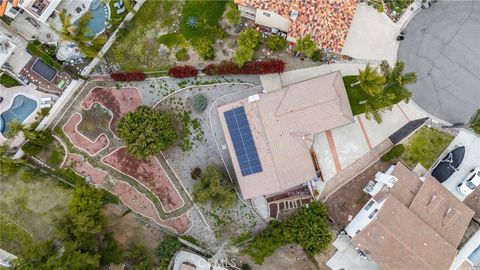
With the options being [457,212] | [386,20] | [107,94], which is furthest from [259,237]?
[386,20]

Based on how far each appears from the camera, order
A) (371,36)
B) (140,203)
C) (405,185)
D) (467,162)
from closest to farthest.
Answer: (405,185)
(467,162)
(371,36)
(140,203)

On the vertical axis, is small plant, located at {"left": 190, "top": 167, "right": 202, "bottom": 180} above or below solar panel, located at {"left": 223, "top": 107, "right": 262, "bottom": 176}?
below

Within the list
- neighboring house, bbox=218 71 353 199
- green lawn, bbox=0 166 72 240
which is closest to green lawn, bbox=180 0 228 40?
neighboring house, bbox=218 71 353 199

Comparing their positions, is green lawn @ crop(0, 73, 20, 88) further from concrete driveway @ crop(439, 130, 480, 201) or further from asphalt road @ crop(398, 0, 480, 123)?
concrete driveway @ crop(439, 130, 480, 201)

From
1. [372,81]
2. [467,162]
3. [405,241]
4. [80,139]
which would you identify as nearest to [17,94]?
[80,139]

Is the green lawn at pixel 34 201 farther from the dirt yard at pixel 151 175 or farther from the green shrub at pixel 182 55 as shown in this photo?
the green shrub at pixel 182 55

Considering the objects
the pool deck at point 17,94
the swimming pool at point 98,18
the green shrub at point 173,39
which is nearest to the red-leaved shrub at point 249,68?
the green shrub at point 173,39

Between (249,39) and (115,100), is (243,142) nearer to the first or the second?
(249,39)
